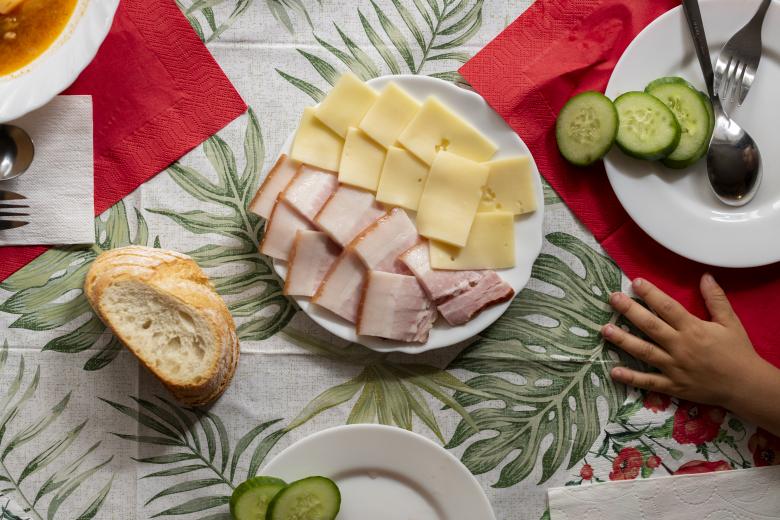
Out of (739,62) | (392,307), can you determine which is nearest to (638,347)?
(392,307)

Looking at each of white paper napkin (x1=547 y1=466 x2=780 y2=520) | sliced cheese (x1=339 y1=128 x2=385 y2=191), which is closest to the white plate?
sliced cheese (x1=339 y1=128 x2=385 y2=191)

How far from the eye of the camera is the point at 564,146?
1627 millimetres

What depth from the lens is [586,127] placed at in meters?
1.60

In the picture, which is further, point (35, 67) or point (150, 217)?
point (150, 217)

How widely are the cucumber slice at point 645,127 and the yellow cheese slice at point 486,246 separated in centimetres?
33

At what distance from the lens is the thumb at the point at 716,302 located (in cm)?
166

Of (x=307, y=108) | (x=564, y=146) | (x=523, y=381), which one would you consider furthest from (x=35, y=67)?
(x=523, y=381)

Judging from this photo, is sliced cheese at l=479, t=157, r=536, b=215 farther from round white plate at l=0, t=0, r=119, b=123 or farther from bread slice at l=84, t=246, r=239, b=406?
round white plate at l=0, t=0, r=119, b=123

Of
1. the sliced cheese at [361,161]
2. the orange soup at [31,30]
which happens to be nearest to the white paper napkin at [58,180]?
the orange soup at [31,30]

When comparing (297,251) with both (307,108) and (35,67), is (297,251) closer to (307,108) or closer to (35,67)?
(307,108)

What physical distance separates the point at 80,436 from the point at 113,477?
0.13 m

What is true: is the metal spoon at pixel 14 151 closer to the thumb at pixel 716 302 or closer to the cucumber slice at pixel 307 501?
the cucumber slice at pixel 307 501

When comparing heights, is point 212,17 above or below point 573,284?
above

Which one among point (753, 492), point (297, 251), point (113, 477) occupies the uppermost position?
point (297, 251)
